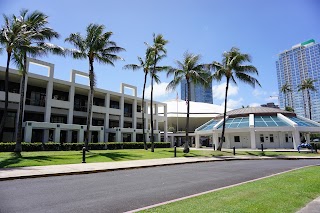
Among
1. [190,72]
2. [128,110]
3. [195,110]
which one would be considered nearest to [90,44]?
[190,72]

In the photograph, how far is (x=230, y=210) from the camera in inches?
224

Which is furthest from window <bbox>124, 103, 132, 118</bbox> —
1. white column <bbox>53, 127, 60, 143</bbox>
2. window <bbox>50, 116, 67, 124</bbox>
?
white column <bbox>53, 127, 60, 143</bbox>

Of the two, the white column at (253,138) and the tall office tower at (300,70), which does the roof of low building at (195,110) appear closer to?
the tall office tower at (300,70)

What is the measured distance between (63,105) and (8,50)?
1533cm

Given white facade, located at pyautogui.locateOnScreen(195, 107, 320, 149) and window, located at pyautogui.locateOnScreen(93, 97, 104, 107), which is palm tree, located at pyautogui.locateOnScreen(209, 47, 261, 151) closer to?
white facade, located at pyautogui.locateOnScreen(195, 107, 320, 149)

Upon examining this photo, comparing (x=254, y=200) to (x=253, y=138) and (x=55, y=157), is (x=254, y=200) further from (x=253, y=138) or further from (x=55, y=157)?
(x=253, y=138)

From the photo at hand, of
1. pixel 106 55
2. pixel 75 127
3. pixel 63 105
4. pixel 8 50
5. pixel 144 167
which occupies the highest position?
pixel 106 55

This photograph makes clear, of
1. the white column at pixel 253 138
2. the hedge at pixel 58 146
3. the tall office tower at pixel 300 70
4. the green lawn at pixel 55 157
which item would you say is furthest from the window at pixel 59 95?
the tall office tower at pixel 300 70

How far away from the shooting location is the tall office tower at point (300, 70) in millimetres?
64500

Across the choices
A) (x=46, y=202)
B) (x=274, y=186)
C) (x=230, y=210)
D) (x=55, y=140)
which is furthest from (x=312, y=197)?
(x=55, y=140)

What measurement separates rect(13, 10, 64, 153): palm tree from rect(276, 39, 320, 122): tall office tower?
6348 cm

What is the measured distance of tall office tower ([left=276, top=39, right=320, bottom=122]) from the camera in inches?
2539

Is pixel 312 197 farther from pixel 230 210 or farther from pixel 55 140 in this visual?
pixel 55 140

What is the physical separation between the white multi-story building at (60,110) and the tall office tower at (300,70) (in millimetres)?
48022
